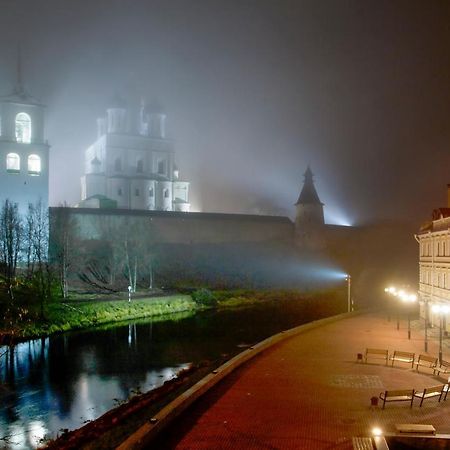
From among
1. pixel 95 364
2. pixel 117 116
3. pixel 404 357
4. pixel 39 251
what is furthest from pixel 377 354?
pixel 117 116

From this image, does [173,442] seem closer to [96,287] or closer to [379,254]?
[96,287]

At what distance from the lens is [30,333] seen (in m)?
22.7

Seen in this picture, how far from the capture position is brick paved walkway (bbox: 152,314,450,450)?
826 cm

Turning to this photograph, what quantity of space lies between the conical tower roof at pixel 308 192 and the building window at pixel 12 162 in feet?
82.6

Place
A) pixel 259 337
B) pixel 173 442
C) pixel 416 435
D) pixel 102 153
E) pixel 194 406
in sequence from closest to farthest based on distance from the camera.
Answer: pixel 416 435 → pixel 173 442 → pixel 194 406 → pixel 259 337 → pixel 102 153

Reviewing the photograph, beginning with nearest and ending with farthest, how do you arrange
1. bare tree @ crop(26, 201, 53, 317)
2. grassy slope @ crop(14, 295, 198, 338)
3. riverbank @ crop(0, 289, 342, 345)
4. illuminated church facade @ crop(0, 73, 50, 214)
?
1. riverbank @ crop(0, 289, 342, 345)
2. grassy slope @ crop(14, 295, 198, 338)
3. bare tree @ crop(26, 201, 53, 317)
4. illuminated church facade @ crop(0, 73, 50, 214)

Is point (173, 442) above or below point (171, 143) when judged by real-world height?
below

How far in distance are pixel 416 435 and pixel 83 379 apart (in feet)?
34.5

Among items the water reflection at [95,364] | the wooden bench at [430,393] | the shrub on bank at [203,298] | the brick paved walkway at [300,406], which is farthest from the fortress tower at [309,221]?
the wooden bench at [430,393]

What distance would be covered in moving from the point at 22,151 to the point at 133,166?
18868 mm

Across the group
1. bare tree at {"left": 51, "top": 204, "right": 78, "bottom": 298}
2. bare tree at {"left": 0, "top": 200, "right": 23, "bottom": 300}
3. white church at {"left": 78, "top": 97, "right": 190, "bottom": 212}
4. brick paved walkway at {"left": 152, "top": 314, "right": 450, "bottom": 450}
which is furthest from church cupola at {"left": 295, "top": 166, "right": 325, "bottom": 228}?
brick paved walkway at {"left": 152, "top": 314, "right": 450, "bottom": 450}

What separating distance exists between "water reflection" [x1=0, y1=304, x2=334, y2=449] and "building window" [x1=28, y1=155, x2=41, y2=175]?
40.9 ft

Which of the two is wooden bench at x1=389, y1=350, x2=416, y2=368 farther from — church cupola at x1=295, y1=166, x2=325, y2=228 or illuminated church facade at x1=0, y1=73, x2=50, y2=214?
church cupola at x1=295, y1=166, x2=325, y2=228

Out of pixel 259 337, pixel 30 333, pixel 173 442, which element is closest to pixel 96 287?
pixel 30 333
